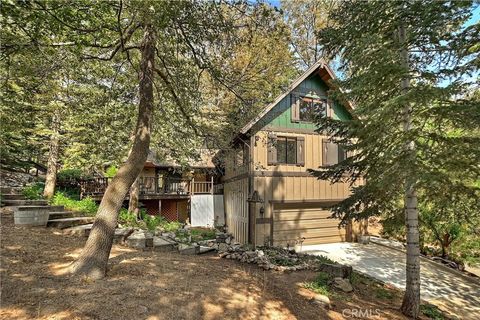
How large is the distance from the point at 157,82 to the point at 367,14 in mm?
5143

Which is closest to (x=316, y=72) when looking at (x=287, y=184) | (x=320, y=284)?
(x=287, y=184)

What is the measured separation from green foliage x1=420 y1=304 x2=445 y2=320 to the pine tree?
0.80 metres

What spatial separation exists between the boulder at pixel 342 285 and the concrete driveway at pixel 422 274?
2652mm

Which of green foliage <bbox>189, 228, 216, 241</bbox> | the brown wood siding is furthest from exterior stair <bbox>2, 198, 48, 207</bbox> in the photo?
the brown wood siding

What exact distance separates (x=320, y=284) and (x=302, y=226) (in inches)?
247

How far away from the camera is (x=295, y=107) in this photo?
12008 millimetres

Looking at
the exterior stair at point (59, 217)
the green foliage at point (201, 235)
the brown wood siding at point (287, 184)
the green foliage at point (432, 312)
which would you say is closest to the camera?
the green foliage at point (432, 312)

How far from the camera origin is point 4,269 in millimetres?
3822

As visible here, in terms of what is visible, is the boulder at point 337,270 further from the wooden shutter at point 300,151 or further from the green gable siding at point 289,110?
the green gable siding at point 289,110

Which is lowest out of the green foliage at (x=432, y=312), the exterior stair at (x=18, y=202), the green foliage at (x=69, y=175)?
the green foliage at (x=432, y=312)

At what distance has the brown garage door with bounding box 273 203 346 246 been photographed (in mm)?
11688

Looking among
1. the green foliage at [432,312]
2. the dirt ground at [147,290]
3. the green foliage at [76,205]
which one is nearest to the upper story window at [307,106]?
the dirt ground at [147,290]

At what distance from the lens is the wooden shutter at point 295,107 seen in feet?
39.2

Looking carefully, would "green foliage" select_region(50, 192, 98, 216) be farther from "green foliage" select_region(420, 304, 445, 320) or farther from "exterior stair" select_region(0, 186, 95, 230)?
"green foliage" select_region(420, 304, 445, 320)
